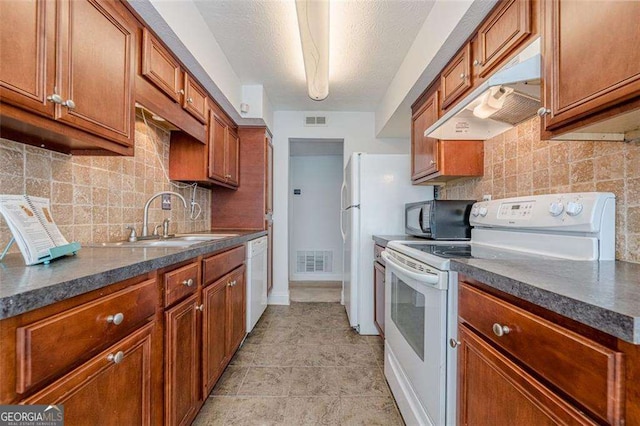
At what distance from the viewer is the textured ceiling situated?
182 cm

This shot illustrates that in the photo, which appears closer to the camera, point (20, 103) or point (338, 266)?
point (20, 103)

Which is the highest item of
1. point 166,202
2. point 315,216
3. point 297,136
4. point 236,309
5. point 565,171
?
point 297,136

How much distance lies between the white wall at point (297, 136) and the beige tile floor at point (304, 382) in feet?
3.51

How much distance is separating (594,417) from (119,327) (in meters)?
1.18

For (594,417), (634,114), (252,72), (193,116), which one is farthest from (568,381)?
(252,72)

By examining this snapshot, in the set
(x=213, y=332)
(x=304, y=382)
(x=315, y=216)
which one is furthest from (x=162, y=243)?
(x=315, y=216)

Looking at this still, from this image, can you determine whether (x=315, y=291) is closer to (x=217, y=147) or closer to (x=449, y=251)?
(x=217, y=147)

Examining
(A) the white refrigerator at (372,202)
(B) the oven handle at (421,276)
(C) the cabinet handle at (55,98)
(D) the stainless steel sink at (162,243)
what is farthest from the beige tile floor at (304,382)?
(C) the cabinet handle at (55,98)

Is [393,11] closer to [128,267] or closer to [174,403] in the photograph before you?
[128,267]

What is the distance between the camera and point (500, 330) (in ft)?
2.61

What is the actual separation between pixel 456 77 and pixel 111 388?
85.5 inches

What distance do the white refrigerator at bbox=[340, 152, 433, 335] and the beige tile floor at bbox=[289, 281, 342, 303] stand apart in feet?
3.66

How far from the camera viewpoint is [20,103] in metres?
0.86

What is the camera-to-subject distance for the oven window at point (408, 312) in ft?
4.30
